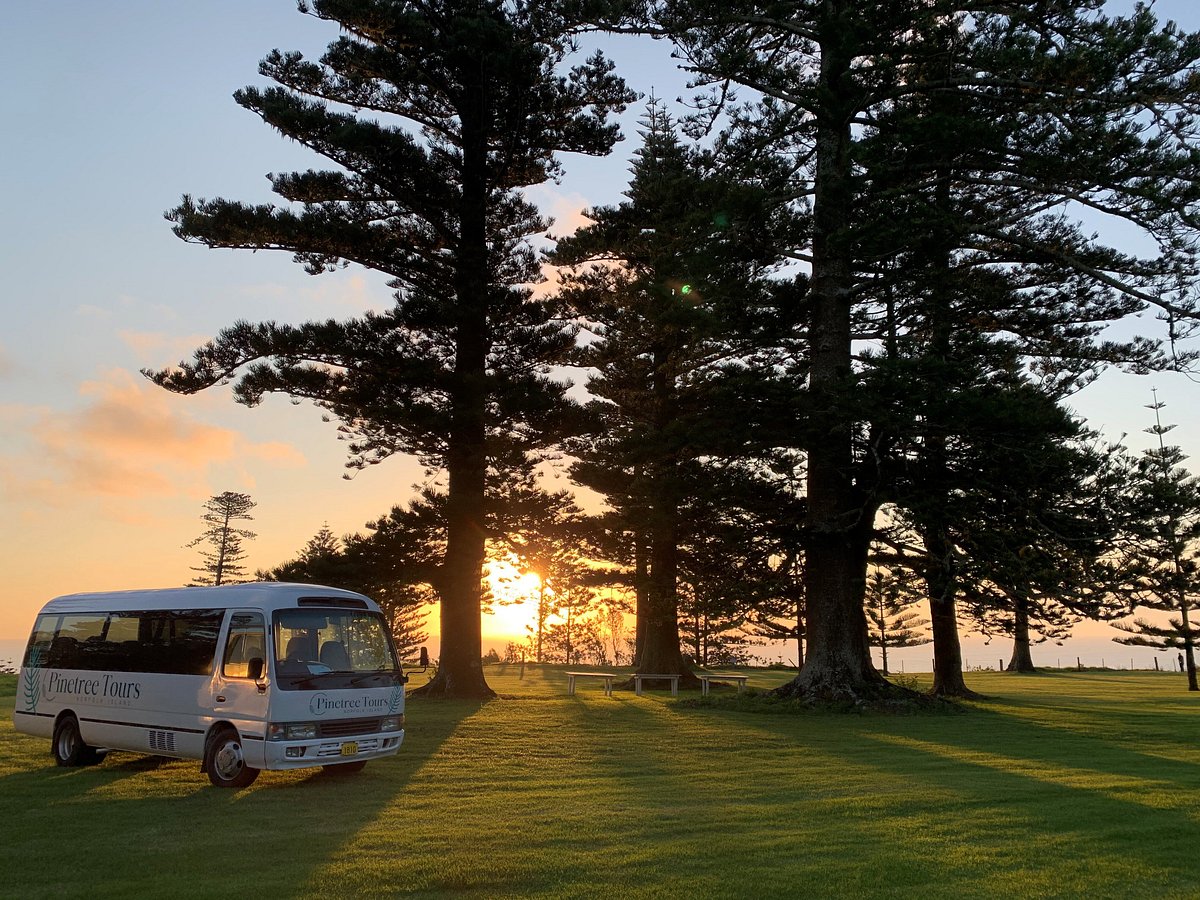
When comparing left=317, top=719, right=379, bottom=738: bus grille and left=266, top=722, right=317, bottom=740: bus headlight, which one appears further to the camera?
left=317, top=719, right=379, bottom=738: bus grille

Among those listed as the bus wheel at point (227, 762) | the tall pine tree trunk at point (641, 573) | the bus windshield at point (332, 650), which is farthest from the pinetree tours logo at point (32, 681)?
the tall pine tree trunk at point (641, 573)

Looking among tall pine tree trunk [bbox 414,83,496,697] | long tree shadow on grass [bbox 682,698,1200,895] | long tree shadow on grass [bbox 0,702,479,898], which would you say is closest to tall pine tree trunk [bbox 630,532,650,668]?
tall pine tree trunk [bbox 414,83,496,697]

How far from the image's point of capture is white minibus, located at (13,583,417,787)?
11.1 metres

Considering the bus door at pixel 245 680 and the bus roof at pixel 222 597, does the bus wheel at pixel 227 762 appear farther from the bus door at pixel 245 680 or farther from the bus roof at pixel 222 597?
the bus roof at pixel 222 597

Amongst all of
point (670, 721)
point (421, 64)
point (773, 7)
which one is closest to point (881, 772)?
point (670, 721)

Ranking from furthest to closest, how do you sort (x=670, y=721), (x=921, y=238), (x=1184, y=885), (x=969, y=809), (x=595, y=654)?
(x=595, y=654)
(x=921, y=238)
(x=670, y=721)
(x=969, y=809)
(x=1184, y=885)

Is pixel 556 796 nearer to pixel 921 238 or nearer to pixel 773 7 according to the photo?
pixel 921 238

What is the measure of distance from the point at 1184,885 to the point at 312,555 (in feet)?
71.7

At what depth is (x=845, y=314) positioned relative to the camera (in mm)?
22094

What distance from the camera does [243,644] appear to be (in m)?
11.5

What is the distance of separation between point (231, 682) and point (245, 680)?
10.3 inches

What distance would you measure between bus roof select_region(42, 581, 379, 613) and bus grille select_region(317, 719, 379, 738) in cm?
145

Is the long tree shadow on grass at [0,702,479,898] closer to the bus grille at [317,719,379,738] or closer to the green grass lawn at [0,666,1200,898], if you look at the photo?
the green grass lawn at [0,666,1200,898]

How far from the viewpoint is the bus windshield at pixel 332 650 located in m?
11.3
